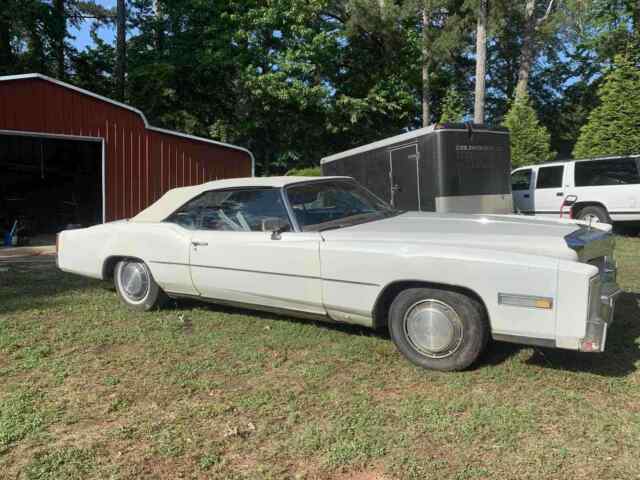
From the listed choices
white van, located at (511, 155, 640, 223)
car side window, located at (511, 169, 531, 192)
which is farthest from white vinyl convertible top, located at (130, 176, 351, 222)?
car side window, located at (511, 169, 531, 192)

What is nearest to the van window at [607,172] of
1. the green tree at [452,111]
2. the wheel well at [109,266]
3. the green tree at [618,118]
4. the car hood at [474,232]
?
the green tree at [618,118]

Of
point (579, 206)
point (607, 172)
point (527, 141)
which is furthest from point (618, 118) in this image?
point (579, 206)

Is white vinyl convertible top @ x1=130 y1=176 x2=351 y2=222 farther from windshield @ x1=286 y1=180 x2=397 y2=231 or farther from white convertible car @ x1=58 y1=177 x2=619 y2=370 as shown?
windshield @ x1=286 y1=180 x2=397 y2=231

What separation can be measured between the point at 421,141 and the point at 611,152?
7448 mm

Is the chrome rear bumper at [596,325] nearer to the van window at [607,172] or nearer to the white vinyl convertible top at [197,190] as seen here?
the white vinyl convertible top at [197,190]

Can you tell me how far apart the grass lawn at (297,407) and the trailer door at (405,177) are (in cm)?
520

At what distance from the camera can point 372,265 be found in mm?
3828

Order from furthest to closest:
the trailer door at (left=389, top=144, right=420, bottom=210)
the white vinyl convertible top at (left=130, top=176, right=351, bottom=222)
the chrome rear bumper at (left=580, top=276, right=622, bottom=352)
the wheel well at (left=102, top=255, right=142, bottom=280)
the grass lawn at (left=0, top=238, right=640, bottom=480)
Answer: the trailer door at (left=389, top=144, right=420, bottom=210), the wheel well at (left=102, top=255, right=142, bottom=280), the white vinyl convertible top at (left=130, top=176, right=351, bottom=222), the chrome rear bumper at (left=580, top=276, right=622, bottom=352), the grass lawn at (left=0, top=238, right=640, bottom=480)

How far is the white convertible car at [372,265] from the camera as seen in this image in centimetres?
330

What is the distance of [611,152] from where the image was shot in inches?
547

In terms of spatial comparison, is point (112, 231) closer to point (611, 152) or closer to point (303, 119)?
point (611, 152)

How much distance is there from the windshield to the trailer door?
465 centimetres

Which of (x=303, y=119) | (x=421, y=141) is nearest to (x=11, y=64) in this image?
(x=303, y=119)

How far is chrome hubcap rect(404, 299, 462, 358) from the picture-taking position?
3609mm
